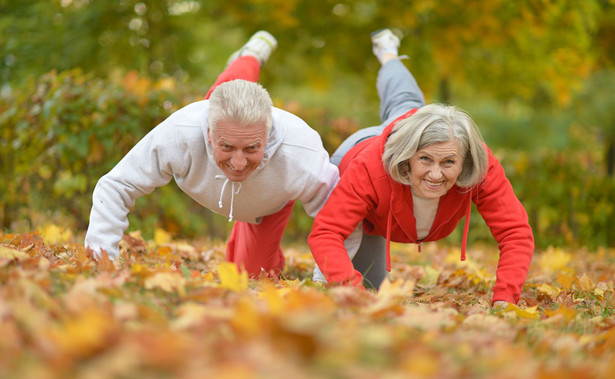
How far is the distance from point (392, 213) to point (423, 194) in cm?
22

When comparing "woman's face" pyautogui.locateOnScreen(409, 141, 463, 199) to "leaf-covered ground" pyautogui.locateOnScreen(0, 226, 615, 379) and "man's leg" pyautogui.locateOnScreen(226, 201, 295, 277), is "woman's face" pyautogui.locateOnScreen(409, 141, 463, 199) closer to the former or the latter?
"leaf-covered ground" pyautogui.locateOnScreen(0, 226, 615, 379)

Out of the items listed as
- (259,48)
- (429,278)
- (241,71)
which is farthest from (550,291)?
(259,48)

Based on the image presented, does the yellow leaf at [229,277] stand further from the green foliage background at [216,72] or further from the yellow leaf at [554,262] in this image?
the yellow leaf at [554,262]

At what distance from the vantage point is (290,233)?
611 centimetres

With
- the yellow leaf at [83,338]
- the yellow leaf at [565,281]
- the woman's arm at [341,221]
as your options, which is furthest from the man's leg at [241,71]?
the yellow leaf at [83,338]

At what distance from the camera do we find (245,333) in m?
1.43

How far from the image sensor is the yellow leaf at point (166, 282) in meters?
1.97

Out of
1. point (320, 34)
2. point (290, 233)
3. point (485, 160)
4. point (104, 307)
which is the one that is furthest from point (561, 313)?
point (320, 34)

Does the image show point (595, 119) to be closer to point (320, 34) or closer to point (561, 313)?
point (320, 34)

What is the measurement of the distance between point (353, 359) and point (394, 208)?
1.83 m

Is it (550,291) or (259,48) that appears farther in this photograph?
(259,48)

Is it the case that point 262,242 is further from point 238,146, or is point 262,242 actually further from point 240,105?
point 240,105

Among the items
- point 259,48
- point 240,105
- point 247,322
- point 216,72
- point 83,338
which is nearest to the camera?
point 83,338

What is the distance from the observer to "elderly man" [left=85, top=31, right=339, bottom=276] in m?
2.81
